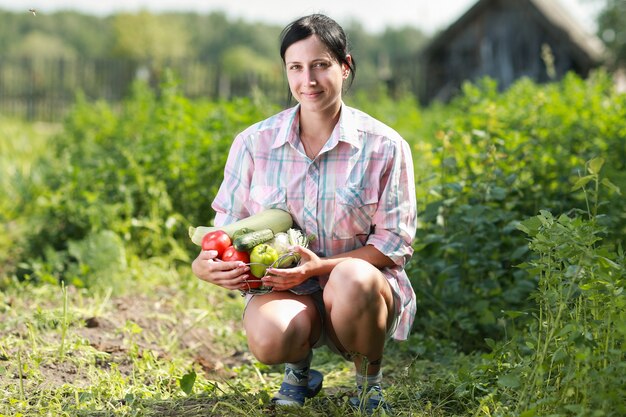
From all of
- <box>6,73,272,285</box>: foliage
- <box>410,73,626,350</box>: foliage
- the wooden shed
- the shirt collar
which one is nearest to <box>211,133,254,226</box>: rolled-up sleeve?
the shirt collar

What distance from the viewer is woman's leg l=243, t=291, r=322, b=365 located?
2744 mm

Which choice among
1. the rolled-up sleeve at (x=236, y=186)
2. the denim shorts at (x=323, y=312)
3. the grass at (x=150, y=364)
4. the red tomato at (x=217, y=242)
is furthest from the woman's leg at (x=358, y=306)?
the rolled-up sleeve at (x=236, y=186)

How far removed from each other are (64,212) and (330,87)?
279 centimetres

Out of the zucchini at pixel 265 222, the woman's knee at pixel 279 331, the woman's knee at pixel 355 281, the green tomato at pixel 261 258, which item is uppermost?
the zucchini at pixel 265 222

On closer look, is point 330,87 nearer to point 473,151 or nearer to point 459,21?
point 473,151

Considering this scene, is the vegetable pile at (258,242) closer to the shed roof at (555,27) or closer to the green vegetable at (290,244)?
the green vegetable at (290,244)

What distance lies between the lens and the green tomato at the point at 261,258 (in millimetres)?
2723

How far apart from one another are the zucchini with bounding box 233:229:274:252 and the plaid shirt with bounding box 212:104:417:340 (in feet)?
0.62

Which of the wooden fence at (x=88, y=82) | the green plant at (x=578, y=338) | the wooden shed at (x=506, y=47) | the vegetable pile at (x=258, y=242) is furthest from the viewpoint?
the wooden fence at (x=88, y=82)

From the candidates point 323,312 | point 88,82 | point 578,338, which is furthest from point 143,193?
point 88,82

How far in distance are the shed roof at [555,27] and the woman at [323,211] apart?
13296 mm

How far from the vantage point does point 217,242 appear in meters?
2.76

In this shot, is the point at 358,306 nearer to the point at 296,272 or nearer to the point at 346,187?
the point at 296,272

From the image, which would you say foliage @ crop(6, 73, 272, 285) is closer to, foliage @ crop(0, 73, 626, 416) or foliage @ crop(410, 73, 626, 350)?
foliage @ crop(0, 73, 626, 416)
